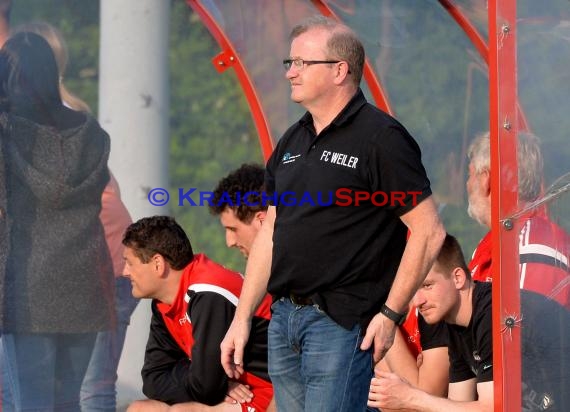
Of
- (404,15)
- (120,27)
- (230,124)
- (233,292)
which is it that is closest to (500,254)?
(233,292)

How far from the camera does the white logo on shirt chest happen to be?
3.75 m

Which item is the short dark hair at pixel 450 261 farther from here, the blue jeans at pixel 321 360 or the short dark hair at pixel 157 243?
the short dark hair at pixel 157 243

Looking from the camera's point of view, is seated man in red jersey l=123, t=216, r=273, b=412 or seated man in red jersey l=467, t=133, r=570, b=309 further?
seated man in red jersey l=123, t=216, r=273, b=412

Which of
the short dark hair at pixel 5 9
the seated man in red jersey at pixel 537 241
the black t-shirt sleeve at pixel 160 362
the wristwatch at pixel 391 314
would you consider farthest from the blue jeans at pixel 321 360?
the short dark hair at pixel 5 9

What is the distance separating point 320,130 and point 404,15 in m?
2.59

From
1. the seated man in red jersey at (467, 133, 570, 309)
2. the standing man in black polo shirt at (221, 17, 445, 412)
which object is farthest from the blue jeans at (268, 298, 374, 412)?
the seated man in red jersey at (467, 133, 570, 309)

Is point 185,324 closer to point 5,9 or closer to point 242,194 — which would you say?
point 242,194

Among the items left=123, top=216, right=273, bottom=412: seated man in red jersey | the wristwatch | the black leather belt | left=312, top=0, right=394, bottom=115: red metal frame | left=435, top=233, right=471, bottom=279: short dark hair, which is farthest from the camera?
left=312, top=0, right=394, bottom=115: red metal frame

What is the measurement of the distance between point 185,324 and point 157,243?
381 mm

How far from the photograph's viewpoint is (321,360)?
372 centimetres

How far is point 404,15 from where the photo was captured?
249 inches

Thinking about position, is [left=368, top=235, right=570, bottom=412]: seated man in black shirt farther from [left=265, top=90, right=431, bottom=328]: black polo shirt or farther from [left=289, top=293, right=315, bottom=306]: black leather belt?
[left=289, top=293, right=315, bottom=306]: black leather belt

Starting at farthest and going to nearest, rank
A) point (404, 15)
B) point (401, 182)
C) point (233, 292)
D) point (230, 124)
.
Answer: point (230, 124) → point (404, 15) → point (233, 292) → point (401, 182)

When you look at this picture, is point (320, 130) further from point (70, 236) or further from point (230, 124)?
point (230, 124)
